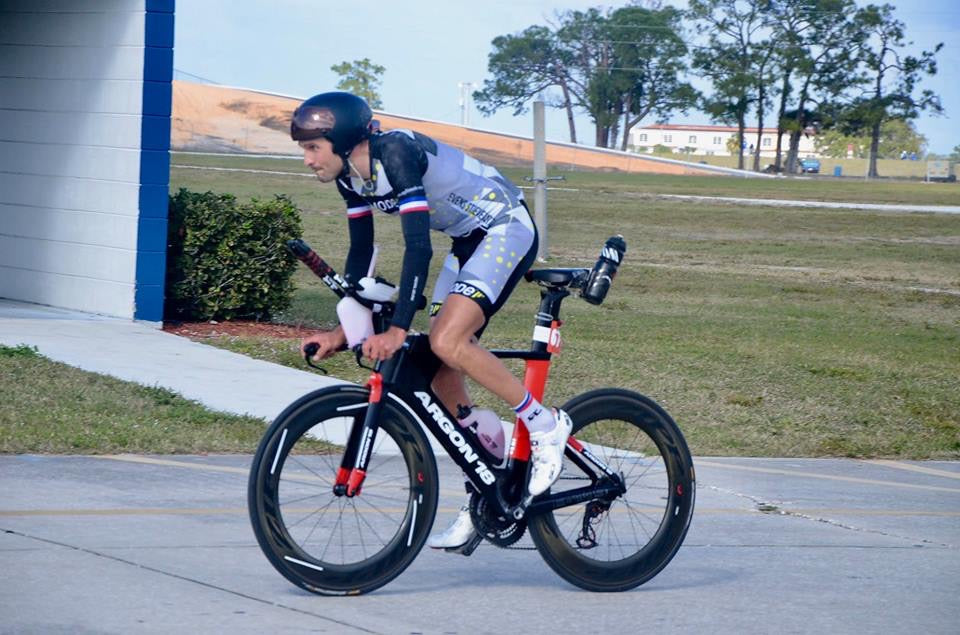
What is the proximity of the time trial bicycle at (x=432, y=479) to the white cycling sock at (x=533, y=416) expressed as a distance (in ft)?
0.33

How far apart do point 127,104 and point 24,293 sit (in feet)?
7.98

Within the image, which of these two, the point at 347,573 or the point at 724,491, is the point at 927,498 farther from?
the point at 347,573

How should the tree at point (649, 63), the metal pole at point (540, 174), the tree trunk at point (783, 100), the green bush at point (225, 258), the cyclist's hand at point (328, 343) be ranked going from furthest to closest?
the tree at point (649, 63) < the tree trunk at point (783, 100) < the metal pole at point (540, 174) < the green bush at point (225, 258) < the cyclist's hand at point (328, 343)

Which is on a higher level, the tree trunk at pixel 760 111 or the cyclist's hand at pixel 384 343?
the tree trunk at pixel 760 111

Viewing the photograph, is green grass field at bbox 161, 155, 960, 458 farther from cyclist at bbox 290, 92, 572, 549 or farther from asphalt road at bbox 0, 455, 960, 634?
cyclist at bbox 290, 92, 572, 549

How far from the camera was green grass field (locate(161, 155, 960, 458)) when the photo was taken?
9.85 meters

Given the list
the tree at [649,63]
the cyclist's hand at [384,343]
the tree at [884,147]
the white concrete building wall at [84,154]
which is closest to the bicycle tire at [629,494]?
the cyclist's hand at [384,343]

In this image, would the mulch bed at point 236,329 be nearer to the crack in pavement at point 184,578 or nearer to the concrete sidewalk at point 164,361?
the concrete sidewalk at point 164,361

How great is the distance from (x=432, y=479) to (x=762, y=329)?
9919mm

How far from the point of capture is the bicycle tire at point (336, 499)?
4.97 metres

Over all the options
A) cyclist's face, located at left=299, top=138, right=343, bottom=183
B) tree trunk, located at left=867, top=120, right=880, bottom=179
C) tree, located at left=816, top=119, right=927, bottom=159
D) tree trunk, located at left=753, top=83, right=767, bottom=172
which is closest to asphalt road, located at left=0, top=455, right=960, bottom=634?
cyclist's face, located at left=299, top=138, right=343, bottom=183

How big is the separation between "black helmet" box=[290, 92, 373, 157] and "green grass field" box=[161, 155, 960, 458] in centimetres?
437

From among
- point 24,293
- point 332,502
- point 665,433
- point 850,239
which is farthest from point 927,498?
point 850,239

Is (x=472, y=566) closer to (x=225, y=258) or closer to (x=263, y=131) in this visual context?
(x=225, y=258)
